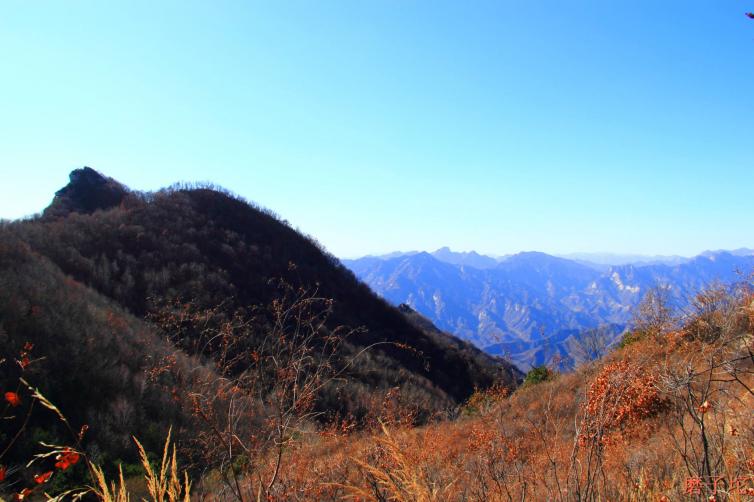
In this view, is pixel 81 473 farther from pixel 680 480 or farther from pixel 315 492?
pixel 680 480

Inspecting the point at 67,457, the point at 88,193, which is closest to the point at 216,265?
the point at 88,193

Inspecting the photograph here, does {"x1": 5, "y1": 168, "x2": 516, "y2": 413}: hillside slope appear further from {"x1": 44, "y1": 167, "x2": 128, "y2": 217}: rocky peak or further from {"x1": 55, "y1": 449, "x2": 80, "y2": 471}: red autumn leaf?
{"x1": 55, "y1": 449, "x2": 80, "y2": 471}: red autumn leaf

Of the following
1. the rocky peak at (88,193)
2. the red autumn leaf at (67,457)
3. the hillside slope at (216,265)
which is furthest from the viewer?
the rocky peak at (88,193)

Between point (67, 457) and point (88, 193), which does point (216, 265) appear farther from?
point (67, 457)

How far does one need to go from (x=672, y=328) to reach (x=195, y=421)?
772cm

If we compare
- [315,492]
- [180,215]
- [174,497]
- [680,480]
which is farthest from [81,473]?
[180,215]

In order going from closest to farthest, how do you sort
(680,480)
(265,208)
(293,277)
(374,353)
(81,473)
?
1. (680,480)
2. (81,473)
3. (374,353)
4. (293,277)
5. (265,208)

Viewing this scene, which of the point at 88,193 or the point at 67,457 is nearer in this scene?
the point at 67,457

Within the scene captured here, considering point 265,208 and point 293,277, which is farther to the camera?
point 265,208

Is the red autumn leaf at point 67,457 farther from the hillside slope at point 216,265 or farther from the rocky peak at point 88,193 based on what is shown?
the rocky peak at point 88,193

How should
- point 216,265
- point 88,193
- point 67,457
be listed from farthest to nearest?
point 88,193 < point 216,265 < point 67,457

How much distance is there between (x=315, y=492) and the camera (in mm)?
3816

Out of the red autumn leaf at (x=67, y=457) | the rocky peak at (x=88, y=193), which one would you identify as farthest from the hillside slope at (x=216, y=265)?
the red autumn leaf at (x=67, y=457)

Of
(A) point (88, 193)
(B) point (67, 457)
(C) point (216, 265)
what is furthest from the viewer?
(A) point (88, 193)
